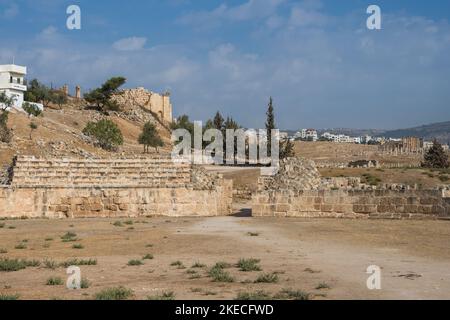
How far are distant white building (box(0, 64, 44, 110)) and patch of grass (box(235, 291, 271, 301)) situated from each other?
2396 inches

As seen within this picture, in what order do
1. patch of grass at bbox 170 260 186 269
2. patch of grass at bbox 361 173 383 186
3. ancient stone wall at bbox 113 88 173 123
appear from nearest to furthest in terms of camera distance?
1. patch of grass at bbox 170 260 186 269
2. patch of grass at bbox 361 173 383 186
3. ancient stone wall at bbox 113 88 173 123

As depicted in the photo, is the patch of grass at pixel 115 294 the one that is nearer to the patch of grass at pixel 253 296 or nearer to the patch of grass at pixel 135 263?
the patch of grass at pixel 253 296

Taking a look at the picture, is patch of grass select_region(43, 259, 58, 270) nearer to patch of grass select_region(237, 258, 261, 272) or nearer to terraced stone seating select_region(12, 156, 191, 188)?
patch of grass select_region(237, 258, 261, 272)

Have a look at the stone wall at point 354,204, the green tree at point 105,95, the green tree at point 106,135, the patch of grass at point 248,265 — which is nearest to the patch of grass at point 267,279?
the patch of grass at point 248,265

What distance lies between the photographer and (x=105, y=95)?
85188mm

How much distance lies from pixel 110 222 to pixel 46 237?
15.6 ft

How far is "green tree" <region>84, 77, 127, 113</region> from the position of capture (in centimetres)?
8481

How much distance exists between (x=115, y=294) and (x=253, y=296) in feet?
5.69

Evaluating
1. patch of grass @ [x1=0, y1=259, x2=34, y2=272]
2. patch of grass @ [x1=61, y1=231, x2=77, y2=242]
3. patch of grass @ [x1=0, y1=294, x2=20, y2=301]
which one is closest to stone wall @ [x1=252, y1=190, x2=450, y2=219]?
patch of grass @ [x1=61, y1=231, x2=77, y2=242]

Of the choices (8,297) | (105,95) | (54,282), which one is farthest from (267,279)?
(105,95)

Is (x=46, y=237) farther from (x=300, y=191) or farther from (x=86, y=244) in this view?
(x=300, y=191)

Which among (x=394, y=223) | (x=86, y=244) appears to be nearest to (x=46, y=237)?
(x=86, y=244)

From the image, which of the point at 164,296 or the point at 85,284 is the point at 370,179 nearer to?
the point at 85,284

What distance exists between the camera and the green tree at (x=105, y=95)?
84812mm
